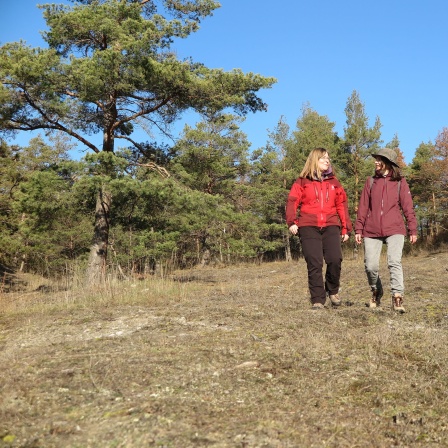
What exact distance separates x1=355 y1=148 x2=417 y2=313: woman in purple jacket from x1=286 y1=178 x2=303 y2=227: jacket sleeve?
0.85 m

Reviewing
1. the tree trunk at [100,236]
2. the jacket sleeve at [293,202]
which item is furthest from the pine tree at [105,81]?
the jacket sleeve at [293,202]

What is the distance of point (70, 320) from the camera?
5.09m

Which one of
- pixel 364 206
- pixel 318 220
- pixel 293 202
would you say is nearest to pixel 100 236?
pixel 293 202

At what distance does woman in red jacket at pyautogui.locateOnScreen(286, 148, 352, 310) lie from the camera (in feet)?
17.0

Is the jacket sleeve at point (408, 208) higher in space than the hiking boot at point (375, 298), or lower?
higher

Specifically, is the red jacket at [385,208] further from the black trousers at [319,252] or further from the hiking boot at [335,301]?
the hiking boot at [335,301]

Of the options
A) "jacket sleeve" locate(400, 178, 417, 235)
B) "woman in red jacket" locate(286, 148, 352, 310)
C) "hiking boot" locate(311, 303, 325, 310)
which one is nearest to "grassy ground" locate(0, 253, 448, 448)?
"hiking boot" locate(311, 303, 325, 310)

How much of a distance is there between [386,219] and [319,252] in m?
0.91

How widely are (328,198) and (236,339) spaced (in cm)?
230

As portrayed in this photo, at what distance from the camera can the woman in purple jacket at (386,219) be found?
5160 millimetres

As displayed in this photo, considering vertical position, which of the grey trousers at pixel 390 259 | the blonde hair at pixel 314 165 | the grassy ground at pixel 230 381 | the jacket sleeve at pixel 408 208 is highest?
the blonde hair at pixel 314 165

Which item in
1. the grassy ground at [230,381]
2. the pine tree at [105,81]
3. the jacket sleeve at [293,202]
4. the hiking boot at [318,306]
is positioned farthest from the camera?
the pine tree at [105,81]

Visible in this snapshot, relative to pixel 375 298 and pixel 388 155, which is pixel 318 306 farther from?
pixel 388 155

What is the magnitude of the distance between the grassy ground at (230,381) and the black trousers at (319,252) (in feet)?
1.32
